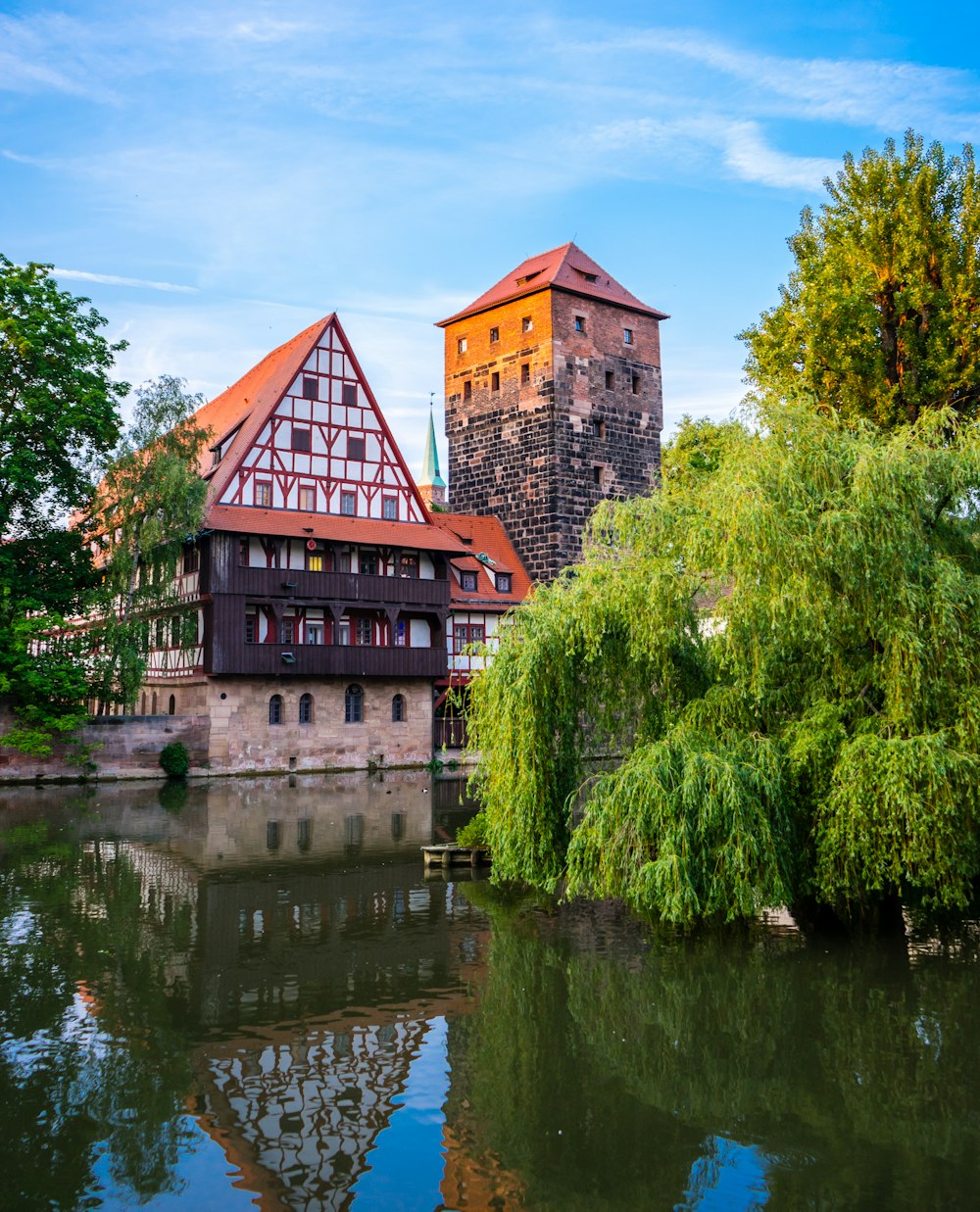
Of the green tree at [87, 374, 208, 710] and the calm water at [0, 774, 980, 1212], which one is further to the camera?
the green tree at [87, 374, 208, 710]

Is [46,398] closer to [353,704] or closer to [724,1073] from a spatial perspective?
[353,704]

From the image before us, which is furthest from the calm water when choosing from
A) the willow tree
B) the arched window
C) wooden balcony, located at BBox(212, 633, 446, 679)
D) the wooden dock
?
the arched window

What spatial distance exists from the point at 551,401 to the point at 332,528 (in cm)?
1224

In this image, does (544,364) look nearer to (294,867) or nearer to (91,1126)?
(294,867)

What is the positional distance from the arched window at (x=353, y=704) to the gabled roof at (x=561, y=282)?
18.3 meters

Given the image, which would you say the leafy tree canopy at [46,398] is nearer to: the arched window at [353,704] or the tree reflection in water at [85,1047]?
the arched window at [353,704]

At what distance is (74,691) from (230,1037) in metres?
23.7

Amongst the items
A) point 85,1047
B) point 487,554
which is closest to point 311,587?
point 487,554

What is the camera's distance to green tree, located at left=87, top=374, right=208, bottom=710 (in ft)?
109

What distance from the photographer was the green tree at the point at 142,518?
109 ft

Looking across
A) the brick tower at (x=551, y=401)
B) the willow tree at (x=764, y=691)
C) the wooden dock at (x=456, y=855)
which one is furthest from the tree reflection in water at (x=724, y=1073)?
the brick tower at (x=551, y=401)

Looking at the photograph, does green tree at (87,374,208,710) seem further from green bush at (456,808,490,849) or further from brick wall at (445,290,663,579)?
green bush at (456,808,490,849)

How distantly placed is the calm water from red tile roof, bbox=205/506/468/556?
19986mm

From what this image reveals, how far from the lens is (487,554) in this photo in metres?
44.5
